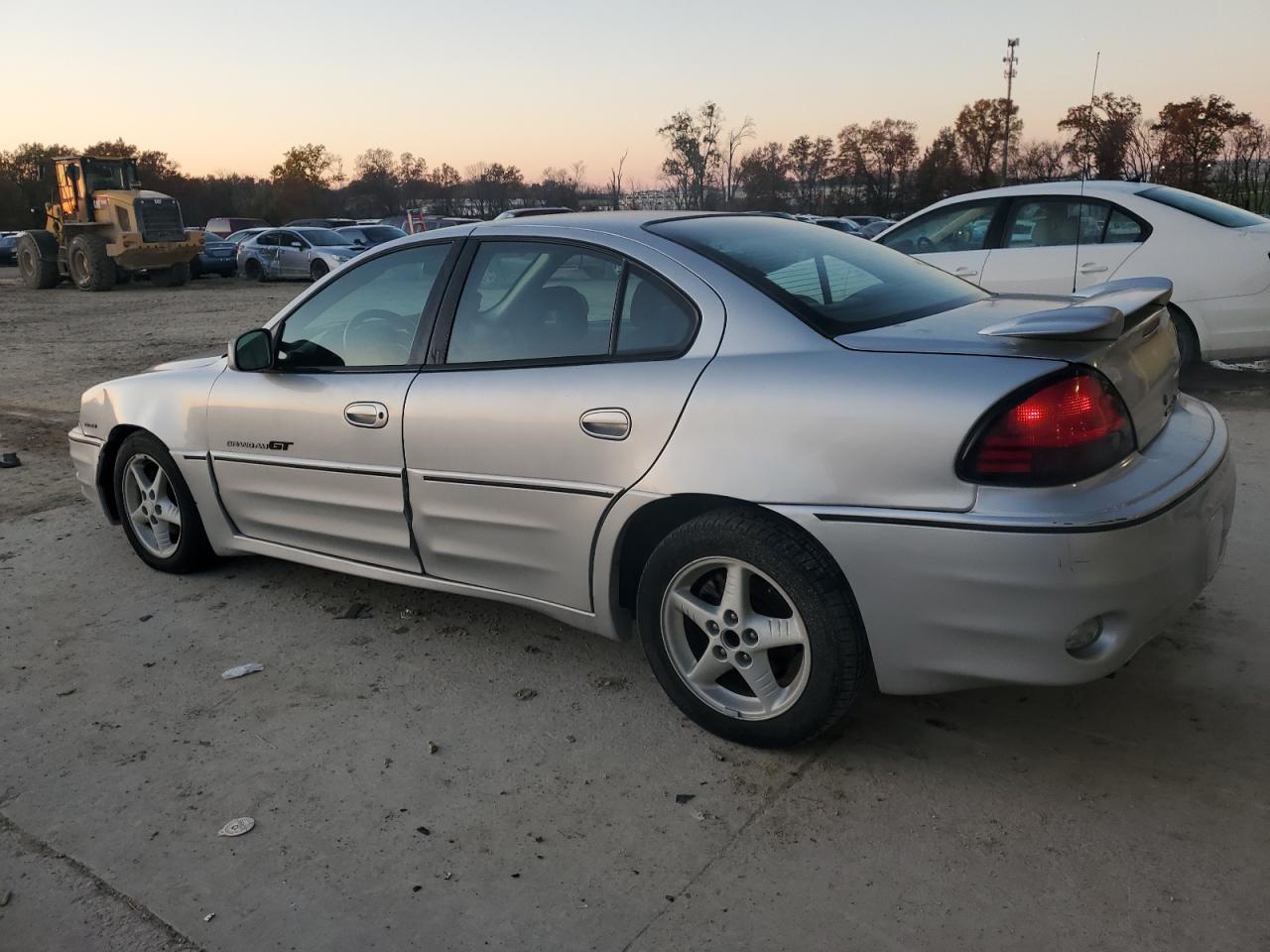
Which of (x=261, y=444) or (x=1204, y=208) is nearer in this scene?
(x=261, y=444)

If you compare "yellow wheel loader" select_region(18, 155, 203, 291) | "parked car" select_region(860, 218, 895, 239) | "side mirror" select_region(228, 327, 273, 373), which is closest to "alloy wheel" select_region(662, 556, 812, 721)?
"side mirror" select_region(228, 327, 273, 373)

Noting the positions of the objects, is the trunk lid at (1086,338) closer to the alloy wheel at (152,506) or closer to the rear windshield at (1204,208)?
the alloy wheel at (152,506)

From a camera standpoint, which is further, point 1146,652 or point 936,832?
point 1146,652

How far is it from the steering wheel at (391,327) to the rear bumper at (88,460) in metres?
1.64

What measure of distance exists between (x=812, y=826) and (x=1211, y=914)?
2.92 ft

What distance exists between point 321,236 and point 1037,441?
26.1 m

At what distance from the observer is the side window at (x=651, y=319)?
10.2ft

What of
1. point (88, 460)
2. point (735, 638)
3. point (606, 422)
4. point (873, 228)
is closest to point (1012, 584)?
point (735, 638)

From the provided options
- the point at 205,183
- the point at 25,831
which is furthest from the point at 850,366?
the point at 205,183

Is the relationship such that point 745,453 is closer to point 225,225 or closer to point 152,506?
point 152,506

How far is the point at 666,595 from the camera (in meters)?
3.10

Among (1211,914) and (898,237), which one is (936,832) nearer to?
(1211,914)

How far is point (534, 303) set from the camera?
3537mm

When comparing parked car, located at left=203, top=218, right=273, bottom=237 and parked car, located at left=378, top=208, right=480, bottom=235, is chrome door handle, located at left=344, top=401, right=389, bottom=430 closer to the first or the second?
parked car, located at left=378, top=208, right=480, bottom=235
